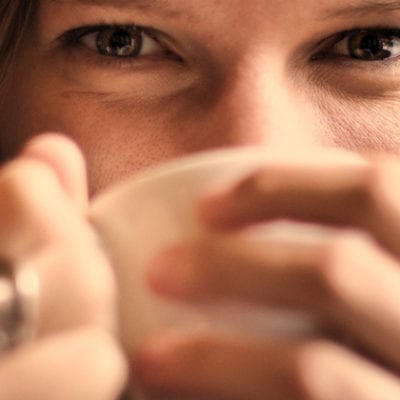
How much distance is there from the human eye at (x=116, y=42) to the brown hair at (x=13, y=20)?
2.3 inches

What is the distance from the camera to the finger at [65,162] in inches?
20.6

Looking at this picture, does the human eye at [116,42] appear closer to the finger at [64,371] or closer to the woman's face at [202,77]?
the woman's face at [202,77]

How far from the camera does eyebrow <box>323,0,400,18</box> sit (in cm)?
83

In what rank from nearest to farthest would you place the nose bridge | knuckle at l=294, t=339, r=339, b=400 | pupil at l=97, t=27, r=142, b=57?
1. knuckle at l=294, t=339, r=339, b=400
2. the nose bridge
3. pupil at l=97, t=27, r=142, b=57

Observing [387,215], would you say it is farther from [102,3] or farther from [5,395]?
[102,3]

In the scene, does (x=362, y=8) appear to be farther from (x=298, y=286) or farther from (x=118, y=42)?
(x=298, y=286)

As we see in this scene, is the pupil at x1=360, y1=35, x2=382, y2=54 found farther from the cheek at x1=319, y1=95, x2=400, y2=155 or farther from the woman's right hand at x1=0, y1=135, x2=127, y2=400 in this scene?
the woman's right hand at x1=0, y1=135, x2=127, y2=400

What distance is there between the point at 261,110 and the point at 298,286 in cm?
38

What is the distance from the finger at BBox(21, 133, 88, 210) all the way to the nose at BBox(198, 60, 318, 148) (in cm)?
28

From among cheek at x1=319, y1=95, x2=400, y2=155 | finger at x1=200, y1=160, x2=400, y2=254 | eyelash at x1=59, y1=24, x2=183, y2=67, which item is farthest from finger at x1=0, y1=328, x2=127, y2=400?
eyelash at x1=59, y1=24, x2=183, y2=67

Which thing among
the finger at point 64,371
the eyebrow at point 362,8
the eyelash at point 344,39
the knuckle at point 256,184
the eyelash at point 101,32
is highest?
the eyebrow at point 362,8

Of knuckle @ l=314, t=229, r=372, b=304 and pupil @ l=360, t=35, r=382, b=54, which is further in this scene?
pupil @ l=360, t=35, r=382, b=54

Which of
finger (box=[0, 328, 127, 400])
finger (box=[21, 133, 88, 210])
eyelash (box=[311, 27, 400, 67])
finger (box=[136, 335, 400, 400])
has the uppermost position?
eyelash (box=[311, 27, 400, 67])

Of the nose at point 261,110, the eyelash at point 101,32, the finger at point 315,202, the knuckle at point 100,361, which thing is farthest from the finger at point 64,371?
the eyelash at point 101,32
